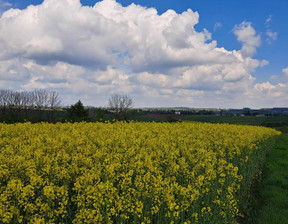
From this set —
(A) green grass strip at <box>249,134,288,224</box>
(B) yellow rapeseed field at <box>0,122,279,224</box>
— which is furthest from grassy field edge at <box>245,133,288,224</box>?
(B) yellow rapeseed field at <box>0,122,279,224</box>

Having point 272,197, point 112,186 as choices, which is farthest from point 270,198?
point 112,186

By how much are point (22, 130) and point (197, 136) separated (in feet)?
36.3

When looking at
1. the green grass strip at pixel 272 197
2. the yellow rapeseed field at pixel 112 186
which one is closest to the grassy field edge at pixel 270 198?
the green grass strip at pixel 272 197

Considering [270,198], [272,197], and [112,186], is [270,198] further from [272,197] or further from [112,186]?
[112,186]

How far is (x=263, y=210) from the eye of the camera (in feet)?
29.9

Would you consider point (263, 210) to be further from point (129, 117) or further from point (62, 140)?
point (129, 117)

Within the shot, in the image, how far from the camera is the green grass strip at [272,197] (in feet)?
28.0

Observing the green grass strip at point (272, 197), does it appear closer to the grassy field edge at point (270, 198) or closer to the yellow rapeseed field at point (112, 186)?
the grassy field edge at point (270, 198)

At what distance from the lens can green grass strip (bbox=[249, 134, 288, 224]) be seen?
8.53 metres

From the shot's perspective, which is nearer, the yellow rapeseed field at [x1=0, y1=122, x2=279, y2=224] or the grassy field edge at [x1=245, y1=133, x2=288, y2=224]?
the yellow rapeseed field at [x1=0, y1=122, x2=279, y2=224]

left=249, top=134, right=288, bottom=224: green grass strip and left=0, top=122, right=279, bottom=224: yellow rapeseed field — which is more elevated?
left=0, top=122, right=279, bottom=224: yellow rapeseed field

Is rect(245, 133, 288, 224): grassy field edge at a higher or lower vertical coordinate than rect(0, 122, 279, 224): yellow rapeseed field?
lower

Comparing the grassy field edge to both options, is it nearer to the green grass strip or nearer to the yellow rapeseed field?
the green grass strip

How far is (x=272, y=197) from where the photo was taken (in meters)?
10.2
